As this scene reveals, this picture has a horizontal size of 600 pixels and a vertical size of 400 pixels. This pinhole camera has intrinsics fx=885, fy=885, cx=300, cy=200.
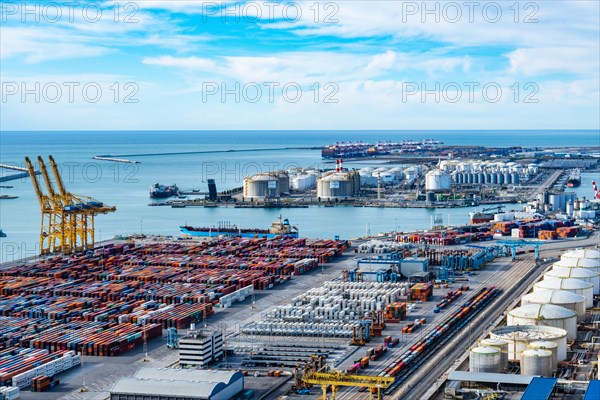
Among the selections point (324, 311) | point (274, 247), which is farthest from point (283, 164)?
point (324, 311)

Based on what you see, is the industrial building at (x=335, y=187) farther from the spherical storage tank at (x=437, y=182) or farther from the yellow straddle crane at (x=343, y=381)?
the yellow straddle crane at (x=343, y=381)

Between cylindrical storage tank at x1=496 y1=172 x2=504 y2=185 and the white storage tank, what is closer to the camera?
the white storage tank

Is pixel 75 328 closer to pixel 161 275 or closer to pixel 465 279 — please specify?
pixel 161 275

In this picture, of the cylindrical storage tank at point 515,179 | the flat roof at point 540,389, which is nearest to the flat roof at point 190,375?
the flat roof at point 540,389

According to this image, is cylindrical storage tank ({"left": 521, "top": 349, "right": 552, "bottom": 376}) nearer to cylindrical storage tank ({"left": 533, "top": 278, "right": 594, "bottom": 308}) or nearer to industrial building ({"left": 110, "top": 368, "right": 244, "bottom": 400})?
industrial building ({"left": 110, "top": 368, "right": 244, "bottom": 400})

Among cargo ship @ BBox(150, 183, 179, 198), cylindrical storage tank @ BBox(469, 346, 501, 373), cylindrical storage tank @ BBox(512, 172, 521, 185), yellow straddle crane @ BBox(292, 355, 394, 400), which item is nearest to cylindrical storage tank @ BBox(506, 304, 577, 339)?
cylindrical storage tank @ BBox(469, 346, 501, 373)

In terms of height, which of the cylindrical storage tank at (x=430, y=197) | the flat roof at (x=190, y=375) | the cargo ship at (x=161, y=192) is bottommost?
the flat roof at (x=190, y=375)
